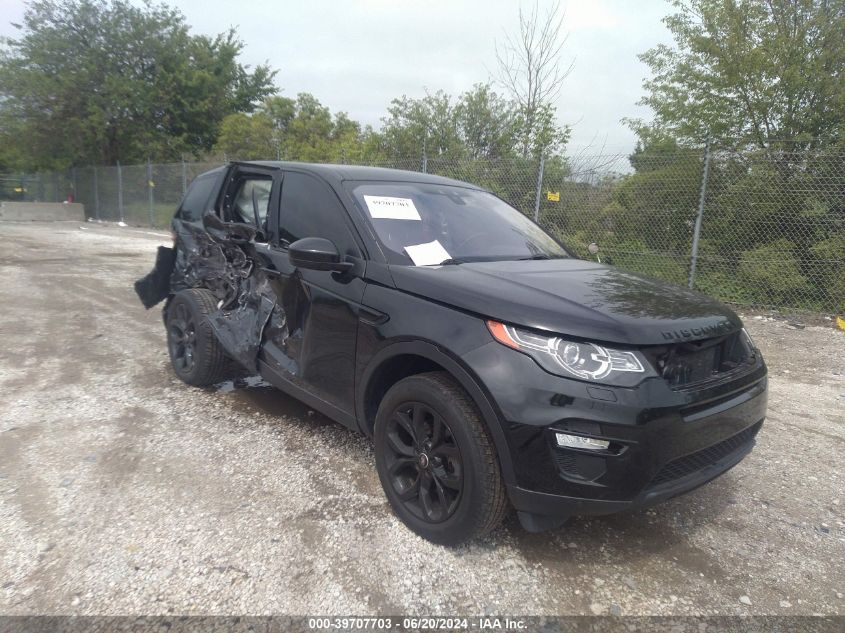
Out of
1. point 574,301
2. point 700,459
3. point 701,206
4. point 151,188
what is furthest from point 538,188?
point 151,188

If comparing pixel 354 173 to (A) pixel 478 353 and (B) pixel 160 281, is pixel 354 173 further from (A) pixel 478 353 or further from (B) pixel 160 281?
(B) pixel 160 281

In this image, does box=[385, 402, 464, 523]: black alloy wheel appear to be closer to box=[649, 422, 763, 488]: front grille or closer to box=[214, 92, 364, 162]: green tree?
box=[649, 422, 763, 488]: front grille

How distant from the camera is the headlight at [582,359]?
2.09m

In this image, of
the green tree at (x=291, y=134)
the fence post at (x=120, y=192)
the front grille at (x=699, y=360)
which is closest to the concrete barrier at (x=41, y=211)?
the fence post at (x=120, y=192)

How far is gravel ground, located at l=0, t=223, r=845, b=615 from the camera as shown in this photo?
221 cm

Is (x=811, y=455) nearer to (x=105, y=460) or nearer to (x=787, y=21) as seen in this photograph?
(x=105, y=460)

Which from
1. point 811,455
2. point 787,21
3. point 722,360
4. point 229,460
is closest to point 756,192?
point 787,21

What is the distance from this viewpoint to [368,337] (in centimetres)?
272

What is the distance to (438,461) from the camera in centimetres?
243

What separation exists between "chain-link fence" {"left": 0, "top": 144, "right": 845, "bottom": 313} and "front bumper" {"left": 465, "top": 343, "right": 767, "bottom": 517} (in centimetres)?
626

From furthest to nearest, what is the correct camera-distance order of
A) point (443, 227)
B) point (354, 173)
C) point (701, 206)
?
point (701, 206) → point (354, 173) → point (443, 227)

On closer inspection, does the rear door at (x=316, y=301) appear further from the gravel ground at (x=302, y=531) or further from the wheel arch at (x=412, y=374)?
the gravel ground at (x=302, y=531)

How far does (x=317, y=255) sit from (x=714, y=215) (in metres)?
7.11

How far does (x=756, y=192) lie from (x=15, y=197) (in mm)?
36282
